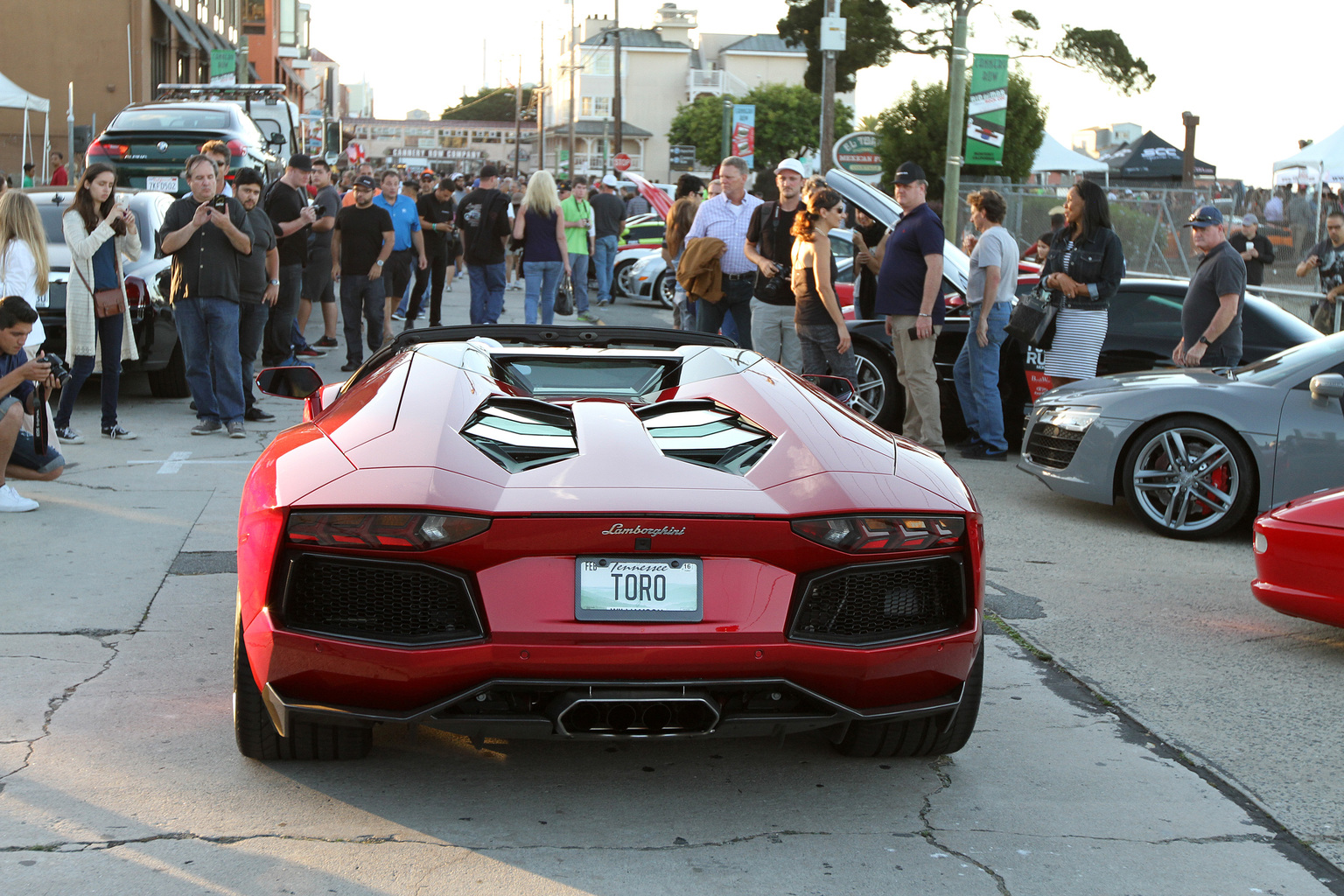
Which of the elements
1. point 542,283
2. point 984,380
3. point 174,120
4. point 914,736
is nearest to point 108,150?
point 174,120

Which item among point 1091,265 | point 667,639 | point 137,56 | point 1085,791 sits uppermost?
point 137,56

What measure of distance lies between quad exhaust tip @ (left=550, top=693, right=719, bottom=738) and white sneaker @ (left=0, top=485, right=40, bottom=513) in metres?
4.75

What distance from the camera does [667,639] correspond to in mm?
3045

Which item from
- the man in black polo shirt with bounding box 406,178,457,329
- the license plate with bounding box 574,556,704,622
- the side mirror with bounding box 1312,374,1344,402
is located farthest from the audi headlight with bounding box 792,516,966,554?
the man in black polo shirt with bounding box 406,178,457,329

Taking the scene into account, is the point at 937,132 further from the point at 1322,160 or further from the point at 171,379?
the point at 171,379

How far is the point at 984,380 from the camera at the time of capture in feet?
30.1

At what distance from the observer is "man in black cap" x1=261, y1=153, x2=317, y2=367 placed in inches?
461

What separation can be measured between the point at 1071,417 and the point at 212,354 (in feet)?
18.5

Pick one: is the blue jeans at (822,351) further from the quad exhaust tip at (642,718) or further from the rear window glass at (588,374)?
the quad exhaust tip at (642,718)

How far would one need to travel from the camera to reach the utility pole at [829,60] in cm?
2266

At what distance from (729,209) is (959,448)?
96.4 inches

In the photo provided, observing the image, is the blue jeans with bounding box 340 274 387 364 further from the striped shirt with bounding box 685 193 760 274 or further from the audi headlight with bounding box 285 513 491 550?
the audi headlight with bounding box 285 513 491 550

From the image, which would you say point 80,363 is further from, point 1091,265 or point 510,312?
point 510,312

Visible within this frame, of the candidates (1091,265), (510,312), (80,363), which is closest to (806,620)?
(1091,265)
